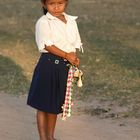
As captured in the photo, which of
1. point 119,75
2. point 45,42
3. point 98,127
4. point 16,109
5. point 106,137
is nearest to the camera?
point 45,42

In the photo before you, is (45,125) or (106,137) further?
(106,137)

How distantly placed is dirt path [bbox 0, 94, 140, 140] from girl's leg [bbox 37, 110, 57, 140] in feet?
2.78

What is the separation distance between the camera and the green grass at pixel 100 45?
9.04 meters

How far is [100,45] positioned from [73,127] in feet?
22.1

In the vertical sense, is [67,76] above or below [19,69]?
above

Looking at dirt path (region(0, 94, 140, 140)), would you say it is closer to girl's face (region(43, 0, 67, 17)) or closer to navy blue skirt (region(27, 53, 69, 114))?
navy blue skirt (region(27, 53, 69, 114))

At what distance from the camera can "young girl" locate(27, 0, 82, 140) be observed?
18.1 feet

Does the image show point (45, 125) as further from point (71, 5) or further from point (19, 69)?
point (71, 5)

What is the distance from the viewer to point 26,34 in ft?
51.2

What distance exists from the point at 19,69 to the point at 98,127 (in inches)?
153

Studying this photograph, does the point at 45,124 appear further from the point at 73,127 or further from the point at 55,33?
the point at 73,127

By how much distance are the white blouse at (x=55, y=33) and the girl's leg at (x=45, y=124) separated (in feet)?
2.01

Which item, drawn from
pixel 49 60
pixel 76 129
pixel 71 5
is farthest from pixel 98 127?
pixel 71 5

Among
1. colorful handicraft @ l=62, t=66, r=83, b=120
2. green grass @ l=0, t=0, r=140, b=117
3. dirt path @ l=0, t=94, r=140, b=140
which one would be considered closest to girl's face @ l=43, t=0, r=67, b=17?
colorful handicraft @ l=62, t=66, r=83, b=120
